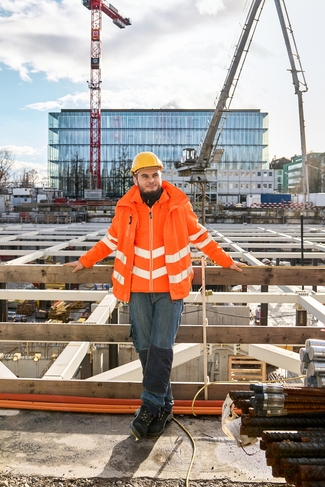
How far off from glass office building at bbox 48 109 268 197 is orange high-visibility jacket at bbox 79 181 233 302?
7827 centimetres

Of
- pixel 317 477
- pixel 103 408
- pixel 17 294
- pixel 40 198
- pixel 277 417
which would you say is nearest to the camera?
pixel 317 477

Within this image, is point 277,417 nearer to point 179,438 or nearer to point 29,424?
point 179,438

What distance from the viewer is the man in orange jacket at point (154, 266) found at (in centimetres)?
293

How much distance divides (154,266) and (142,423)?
1.04m

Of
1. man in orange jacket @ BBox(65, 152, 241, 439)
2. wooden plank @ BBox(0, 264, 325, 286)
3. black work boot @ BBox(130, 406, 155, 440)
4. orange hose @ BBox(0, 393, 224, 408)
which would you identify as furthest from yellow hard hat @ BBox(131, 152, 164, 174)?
orange hose @ BBox(0, 393, 224, 408)

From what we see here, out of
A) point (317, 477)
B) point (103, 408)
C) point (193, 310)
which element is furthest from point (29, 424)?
point (193, 310)

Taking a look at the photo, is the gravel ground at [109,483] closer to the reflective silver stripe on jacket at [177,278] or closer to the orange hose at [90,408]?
the orange hose at [90,408]

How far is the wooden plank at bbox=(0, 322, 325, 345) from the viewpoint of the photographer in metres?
3.43

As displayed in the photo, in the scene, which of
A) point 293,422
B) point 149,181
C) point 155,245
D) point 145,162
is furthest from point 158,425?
point 145,162

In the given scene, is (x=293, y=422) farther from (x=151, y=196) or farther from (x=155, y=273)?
(x=151, y=196)

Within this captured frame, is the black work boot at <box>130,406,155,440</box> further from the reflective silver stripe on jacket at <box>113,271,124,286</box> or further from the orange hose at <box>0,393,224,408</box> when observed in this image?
the reflective silver stripe on jacket at <box>113,271,124,286</box>

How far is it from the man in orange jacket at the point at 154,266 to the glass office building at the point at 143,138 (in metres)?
78.3

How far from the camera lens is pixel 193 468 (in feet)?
8.50

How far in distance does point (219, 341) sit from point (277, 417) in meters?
1.35
